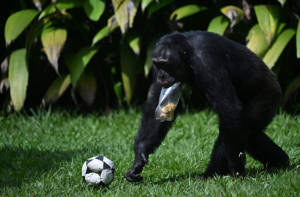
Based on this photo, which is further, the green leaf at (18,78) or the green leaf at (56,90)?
the green leaf at (56,90)

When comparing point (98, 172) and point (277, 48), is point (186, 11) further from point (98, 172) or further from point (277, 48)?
point (98, 172)

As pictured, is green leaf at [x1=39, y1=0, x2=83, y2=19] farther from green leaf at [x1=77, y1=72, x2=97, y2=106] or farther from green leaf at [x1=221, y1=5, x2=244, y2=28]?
green leaf at [x1=221, y1=5, x2=244, y2=28]

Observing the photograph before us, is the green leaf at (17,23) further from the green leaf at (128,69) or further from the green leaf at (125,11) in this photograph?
the green leaf at (128,69)

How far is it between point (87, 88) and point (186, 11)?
6.19 feet

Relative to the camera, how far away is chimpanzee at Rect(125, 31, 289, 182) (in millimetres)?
4840

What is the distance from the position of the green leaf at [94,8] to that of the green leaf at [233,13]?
5.82 feet

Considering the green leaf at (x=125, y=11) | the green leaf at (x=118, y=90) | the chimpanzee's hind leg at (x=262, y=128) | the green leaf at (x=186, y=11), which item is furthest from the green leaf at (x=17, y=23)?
the chimpanzee's hind leg at (x=262, y=128)

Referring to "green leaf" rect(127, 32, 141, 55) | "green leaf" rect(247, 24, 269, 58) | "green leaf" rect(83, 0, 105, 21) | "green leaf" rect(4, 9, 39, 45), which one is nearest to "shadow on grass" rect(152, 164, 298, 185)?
"green leaf" rect(247, 24, 269, 58)

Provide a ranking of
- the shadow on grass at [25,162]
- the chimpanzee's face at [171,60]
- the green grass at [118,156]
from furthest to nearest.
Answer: the shadow on grass at [25,162], the chimpanzee's face at [171,60], the green grass at [118,156]

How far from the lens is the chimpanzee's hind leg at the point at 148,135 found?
5062 millimetres

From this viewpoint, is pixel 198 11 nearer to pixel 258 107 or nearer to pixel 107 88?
pixel 107 88

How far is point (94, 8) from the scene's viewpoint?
817 cm

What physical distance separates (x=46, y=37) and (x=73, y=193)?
3.86m

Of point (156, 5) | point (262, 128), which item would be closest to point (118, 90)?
point (156, 5)
